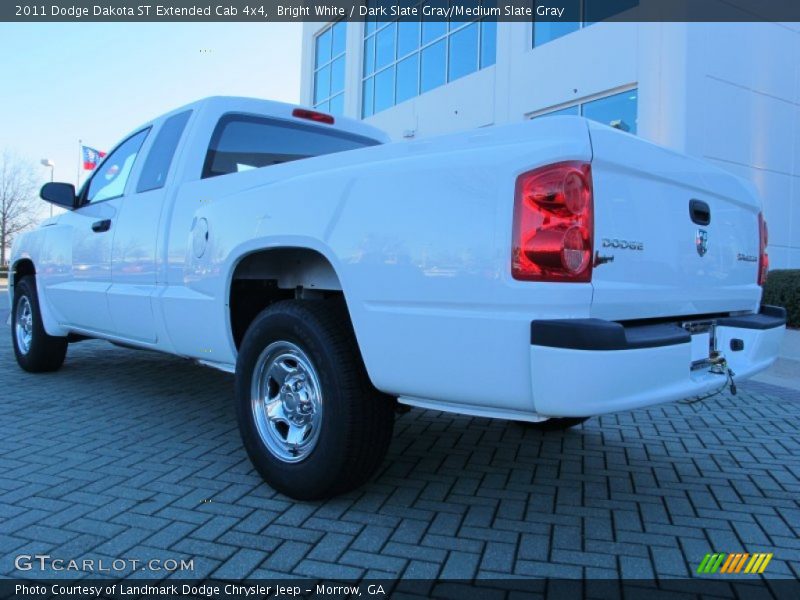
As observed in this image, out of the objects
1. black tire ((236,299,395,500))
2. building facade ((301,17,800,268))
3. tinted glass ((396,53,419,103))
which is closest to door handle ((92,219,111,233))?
black tire ((236,299,395,500))

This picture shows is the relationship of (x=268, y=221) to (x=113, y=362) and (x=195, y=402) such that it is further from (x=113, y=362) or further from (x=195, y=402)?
(x=113, y=362)

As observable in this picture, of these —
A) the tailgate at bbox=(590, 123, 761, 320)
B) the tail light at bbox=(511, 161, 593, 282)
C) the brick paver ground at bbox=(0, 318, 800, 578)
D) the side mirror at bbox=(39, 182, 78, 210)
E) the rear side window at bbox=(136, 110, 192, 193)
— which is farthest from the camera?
the side mirror at bbox=(39, 182, 78, 210)

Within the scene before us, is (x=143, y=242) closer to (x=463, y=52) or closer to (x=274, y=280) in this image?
(x=274, y=280)

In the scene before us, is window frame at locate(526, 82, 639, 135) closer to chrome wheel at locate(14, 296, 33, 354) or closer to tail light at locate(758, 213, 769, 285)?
tail light at locate(758, 213, 769, 285)

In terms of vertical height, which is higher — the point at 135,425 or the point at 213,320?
the point at 213,320

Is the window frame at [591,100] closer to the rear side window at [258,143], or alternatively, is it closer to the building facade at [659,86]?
the building facade at [659,86]

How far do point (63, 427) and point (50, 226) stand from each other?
6.95 feet

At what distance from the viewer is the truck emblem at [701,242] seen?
2762 mm

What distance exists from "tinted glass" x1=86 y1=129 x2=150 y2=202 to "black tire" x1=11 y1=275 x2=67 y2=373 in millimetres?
1262

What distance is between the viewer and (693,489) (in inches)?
129

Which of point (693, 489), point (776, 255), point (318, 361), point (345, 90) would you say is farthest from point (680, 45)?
point (345, 90)

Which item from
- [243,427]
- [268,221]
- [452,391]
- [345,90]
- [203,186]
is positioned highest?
[345,90]

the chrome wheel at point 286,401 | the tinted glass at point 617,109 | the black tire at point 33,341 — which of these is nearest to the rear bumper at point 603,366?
the chrome wheel at point 286,401

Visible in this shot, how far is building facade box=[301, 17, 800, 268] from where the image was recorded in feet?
34.8
